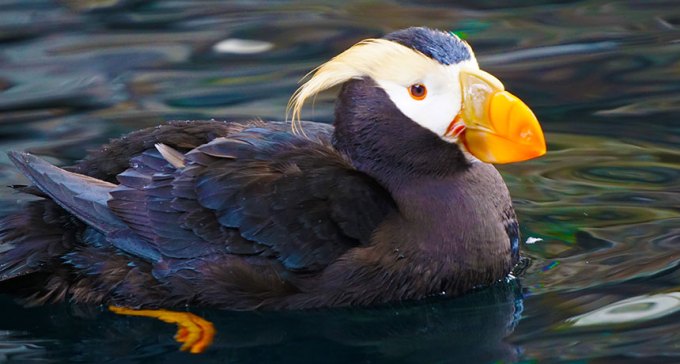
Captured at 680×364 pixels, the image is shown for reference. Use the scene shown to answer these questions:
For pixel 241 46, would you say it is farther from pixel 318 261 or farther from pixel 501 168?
pixel 318 261

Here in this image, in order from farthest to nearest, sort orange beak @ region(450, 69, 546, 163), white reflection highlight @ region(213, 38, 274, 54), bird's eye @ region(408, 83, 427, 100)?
white reflection highlight @ region(213, 38, 274, 54) → bird's eye @ region(408, 83, 427, 100) → orange beak @ region(450, 69, 546, 163)

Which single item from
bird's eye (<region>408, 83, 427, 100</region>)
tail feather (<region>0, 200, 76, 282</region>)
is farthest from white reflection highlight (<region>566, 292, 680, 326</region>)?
tail feather (<region>0, 200, 76, 282</region>)

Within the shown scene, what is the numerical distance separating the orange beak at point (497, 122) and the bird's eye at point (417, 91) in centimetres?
14

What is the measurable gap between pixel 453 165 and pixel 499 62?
244 centimetres

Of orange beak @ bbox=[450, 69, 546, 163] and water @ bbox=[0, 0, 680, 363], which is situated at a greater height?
orange beak @ bbox=[450, 69, 546, 163]

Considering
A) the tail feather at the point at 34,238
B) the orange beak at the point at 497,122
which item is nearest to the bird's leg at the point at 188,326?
the tail feather at the point at 34,238

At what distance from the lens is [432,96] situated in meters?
4.54

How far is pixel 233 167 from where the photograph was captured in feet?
14.9

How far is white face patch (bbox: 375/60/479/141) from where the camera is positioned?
14.8ft

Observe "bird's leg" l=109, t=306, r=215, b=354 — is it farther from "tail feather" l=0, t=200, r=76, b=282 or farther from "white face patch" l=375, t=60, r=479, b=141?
"white face patch" l=375, t=60, r=479, b=141

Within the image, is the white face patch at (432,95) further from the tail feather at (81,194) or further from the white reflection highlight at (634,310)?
the tail feather at (81,194)

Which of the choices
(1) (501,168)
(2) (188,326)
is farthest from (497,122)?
(1) (501,168)

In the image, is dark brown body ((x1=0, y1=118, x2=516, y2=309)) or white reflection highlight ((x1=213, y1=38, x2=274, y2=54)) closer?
dark brown body ((x1=0, y1=118, x2=516, y2=309))

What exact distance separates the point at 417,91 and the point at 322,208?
1.67 ft
